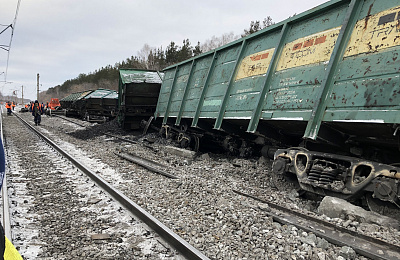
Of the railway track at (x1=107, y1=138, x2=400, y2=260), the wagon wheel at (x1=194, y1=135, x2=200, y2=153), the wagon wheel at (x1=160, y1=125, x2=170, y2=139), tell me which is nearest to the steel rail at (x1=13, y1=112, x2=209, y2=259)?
the railway track at (x1=107, y1=138, x2=400, y2=260)

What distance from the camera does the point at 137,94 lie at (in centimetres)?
1253

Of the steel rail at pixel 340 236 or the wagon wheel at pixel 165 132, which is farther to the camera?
the wagon wheel at pixel 165 132

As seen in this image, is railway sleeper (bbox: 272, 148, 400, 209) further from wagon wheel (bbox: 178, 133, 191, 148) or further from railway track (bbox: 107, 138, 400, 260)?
wagon wheel (bbox: 178, 133, 191, 148)

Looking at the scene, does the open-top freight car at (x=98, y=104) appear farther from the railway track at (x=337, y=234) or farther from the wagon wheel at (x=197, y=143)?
the railway track at (x=337, y=234)

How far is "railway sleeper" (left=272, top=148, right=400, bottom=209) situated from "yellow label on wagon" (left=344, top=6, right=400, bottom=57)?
5.07ft

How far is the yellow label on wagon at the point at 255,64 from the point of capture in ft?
18.8

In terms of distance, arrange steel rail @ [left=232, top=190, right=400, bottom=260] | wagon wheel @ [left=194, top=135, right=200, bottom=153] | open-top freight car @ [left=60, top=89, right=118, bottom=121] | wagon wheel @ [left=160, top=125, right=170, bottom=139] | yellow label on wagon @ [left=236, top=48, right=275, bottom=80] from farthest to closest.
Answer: open-top freight car @ [left=60, top=89, right=118, bottom=121] < wagon wheel @ [left=160, top=125, right=170, bottom=139] < wagon wheel @ [left=194, top=135, right=200, bottom=153] < yellow label on wagon @ [left=236, top=48, right=275, bottom=80] < steel rail @ [left=232, top=190, right=400, bottom=260]

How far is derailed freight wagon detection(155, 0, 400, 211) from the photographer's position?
3.53m

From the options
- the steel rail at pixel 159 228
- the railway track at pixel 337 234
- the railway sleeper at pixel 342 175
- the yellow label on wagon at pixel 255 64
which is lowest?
the steel rail at pixel 159 228

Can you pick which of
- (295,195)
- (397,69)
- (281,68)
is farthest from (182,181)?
(397,69)

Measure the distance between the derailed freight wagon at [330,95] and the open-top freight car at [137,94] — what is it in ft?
21.5

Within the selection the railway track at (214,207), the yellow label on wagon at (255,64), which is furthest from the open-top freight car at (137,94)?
the yellow label on wagon at (255,64)

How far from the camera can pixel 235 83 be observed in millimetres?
6570

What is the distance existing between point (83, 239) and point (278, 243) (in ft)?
7.60
